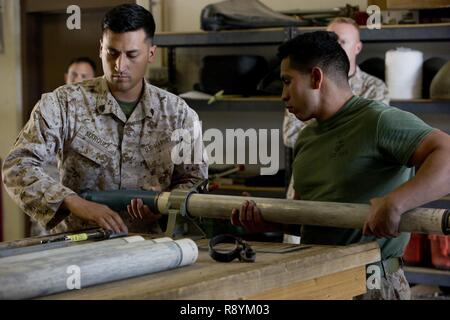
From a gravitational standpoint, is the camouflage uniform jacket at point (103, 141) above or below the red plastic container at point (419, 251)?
above

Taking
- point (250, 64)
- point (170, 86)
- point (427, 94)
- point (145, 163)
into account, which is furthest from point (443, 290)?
point (145, 163)

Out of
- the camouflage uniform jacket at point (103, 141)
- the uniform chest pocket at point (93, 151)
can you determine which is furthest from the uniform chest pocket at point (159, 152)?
the uniform chest pocket at point (93, 151)

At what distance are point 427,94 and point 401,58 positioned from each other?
0.28m

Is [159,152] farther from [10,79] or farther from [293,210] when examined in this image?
[10,79]

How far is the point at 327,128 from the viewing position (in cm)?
244

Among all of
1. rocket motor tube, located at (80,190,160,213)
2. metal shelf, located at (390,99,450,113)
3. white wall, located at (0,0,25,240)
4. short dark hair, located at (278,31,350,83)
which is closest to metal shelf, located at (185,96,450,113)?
metal shelf, located at (390,99,450,113)

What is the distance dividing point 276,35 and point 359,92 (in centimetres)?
76

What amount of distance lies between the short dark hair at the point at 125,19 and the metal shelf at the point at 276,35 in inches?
90.0

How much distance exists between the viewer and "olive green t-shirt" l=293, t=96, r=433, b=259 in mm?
2195

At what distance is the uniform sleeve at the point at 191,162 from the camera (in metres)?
2.89

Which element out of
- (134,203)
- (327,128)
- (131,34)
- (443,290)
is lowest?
(443,290)

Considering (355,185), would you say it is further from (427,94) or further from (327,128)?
(427,94)

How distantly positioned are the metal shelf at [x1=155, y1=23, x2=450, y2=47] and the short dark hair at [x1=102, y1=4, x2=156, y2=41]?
90.0 inches

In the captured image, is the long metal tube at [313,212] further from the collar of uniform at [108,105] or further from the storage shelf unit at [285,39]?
the storage shelf unit at [285,39]
